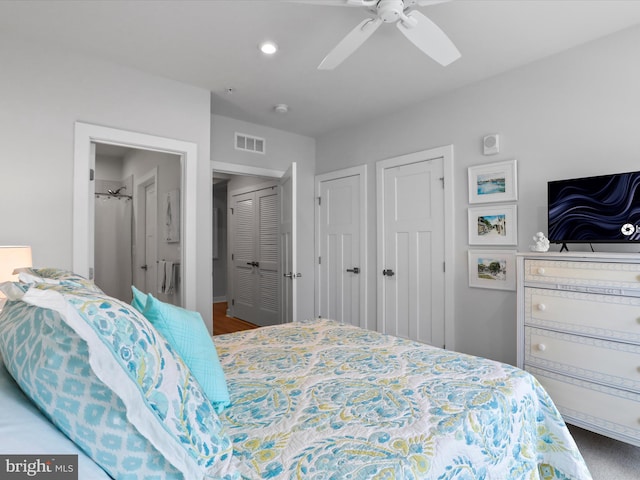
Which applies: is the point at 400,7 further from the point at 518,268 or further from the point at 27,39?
the point at 27,39

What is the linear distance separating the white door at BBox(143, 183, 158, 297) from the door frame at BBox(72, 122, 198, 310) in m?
1.45

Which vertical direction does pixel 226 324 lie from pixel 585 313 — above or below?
below

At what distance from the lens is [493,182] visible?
9.77 feet

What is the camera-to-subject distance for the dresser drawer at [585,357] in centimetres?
197

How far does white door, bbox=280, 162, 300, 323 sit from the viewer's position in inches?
142

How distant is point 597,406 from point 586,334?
42cm

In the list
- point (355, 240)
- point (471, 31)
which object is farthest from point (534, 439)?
point (355, 240)

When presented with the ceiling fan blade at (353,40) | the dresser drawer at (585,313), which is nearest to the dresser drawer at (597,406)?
the dresser drawer at (585,313)

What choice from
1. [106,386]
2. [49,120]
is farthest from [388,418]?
[49,120]

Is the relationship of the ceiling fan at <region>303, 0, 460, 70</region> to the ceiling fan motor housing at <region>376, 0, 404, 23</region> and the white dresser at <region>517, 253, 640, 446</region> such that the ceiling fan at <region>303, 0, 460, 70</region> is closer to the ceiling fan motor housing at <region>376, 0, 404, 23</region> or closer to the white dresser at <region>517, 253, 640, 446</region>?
the ceiling fan motor housing at <region>376, 0, 404, 23</region>

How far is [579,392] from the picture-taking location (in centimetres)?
215

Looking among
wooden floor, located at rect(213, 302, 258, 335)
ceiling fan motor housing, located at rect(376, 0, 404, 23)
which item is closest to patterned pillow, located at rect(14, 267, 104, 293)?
ceiling fan motor housing, located at rect(376, 0, 404, 23)

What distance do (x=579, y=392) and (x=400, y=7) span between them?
8.04 feet

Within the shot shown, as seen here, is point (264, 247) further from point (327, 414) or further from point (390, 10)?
point (327, 414)
